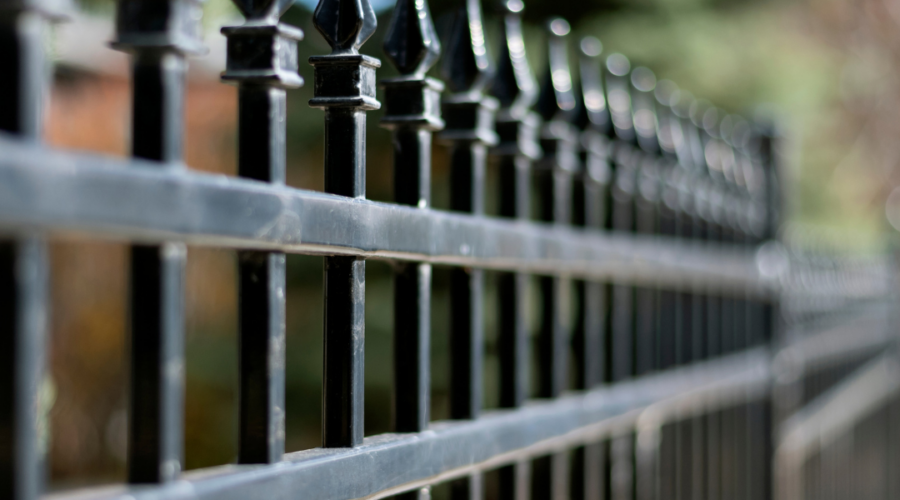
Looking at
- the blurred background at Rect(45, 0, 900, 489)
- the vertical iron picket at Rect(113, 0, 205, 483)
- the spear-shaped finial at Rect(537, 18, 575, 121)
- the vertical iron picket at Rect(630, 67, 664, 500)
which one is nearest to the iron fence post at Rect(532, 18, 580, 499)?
the spear-shaped finial at Rect(537, 18, 575, 121)

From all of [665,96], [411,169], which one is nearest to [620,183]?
[665,96]

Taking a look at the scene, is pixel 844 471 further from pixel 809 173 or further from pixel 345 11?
pixel 809 173

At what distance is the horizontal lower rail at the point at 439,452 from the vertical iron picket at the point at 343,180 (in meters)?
0.05

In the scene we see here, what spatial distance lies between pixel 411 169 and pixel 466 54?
0.80 ft

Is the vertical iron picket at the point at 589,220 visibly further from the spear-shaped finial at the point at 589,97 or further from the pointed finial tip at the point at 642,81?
the pointed finial tip at the point at 642,81

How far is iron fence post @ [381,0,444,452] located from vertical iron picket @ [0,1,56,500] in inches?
22.1

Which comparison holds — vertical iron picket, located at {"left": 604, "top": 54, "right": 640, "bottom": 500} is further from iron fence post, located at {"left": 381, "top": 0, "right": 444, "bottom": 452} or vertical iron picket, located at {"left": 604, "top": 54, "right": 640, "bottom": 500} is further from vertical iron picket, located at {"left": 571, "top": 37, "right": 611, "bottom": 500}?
iron fence post, located at {"left": 381, "top": 0, "right": 444, "bottom": 452}

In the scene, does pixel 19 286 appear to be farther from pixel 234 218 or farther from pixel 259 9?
pixel 259 9

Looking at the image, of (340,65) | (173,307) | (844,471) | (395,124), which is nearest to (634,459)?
(395,124)

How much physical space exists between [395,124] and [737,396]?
1.93 m

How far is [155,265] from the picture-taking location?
2.24ft

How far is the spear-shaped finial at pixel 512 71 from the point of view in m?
1.40

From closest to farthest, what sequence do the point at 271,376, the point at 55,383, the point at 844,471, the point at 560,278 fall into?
the point at 271,376 < the point at 560,278 < the point at 844,471 < the point at 55,383

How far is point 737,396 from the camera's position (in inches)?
104
